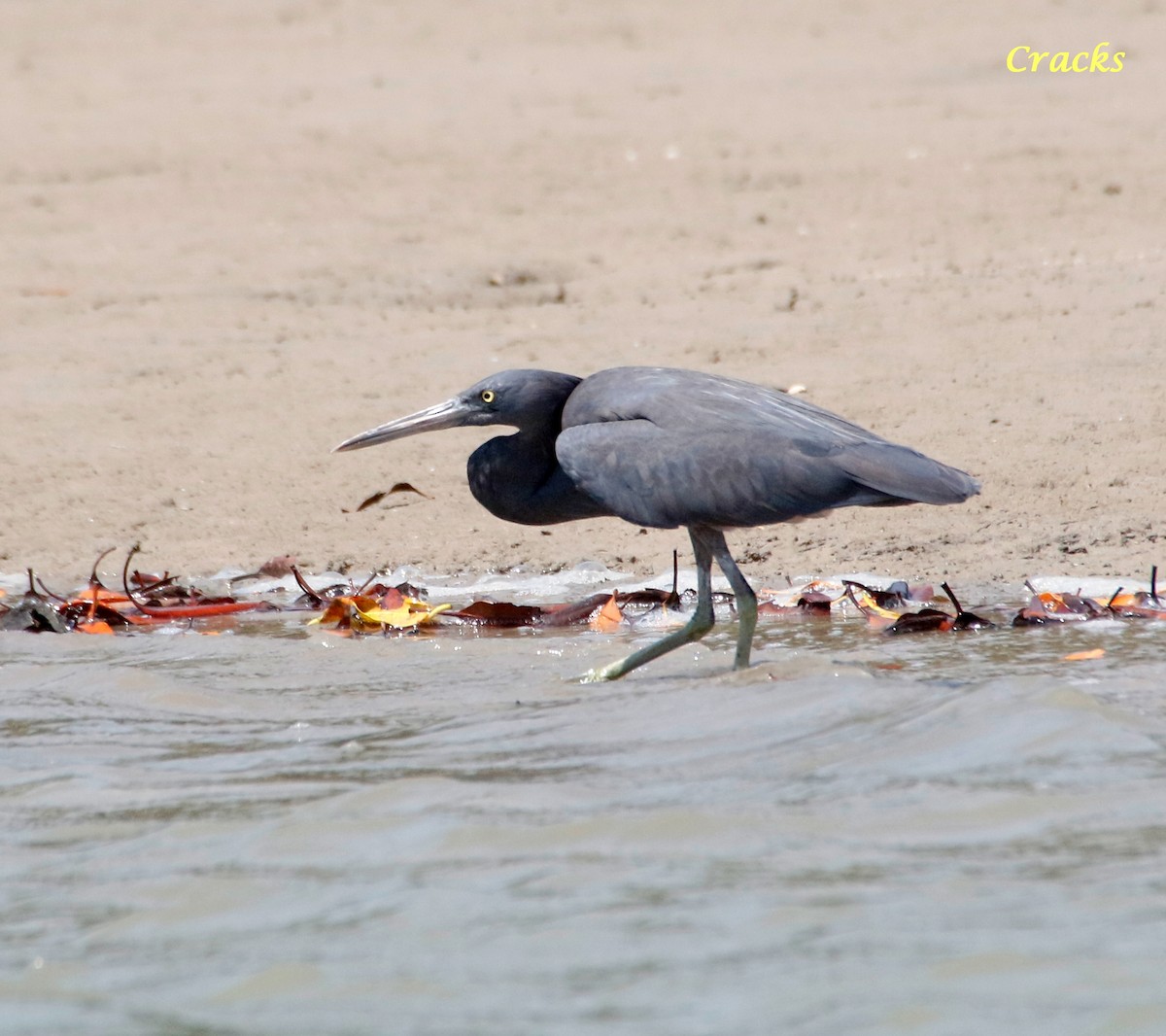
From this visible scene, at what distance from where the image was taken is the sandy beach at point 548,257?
717 centimetres

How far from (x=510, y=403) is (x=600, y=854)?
2706mm

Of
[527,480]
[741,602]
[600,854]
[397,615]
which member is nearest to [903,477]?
[741,602]

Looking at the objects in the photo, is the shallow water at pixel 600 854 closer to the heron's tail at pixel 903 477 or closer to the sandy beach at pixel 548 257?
the heron's tail at pixel 903 477

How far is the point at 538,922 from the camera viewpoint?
2783mm

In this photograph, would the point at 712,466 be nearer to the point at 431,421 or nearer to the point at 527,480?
the point at 527,480

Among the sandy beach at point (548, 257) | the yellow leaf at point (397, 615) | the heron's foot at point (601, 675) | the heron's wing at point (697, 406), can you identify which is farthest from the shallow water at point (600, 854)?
the sandy beach at point (548, 257)

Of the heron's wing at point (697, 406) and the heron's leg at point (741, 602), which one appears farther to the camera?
the heron's wing at point (697, 406)

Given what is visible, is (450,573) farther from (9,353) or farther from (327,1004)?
(327,1004)

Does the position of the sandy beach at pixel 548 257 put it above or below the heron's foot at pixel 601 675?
above

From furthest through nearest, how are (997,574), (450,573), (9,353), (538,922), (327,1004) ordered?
1. (9,353)
2. (450,573)
3. (997,574)
4. (538,922)
5. (327,1004)

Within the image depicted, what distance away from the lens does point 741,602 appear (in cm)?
512

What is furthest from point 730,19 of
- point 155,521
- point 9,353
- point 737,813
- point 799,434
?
point 737,813

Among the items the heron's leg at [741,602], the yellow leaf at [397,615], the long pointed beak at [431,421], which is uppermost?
the long pointed beak at [431,421]

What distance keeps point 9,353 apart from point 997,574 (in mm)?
5177
